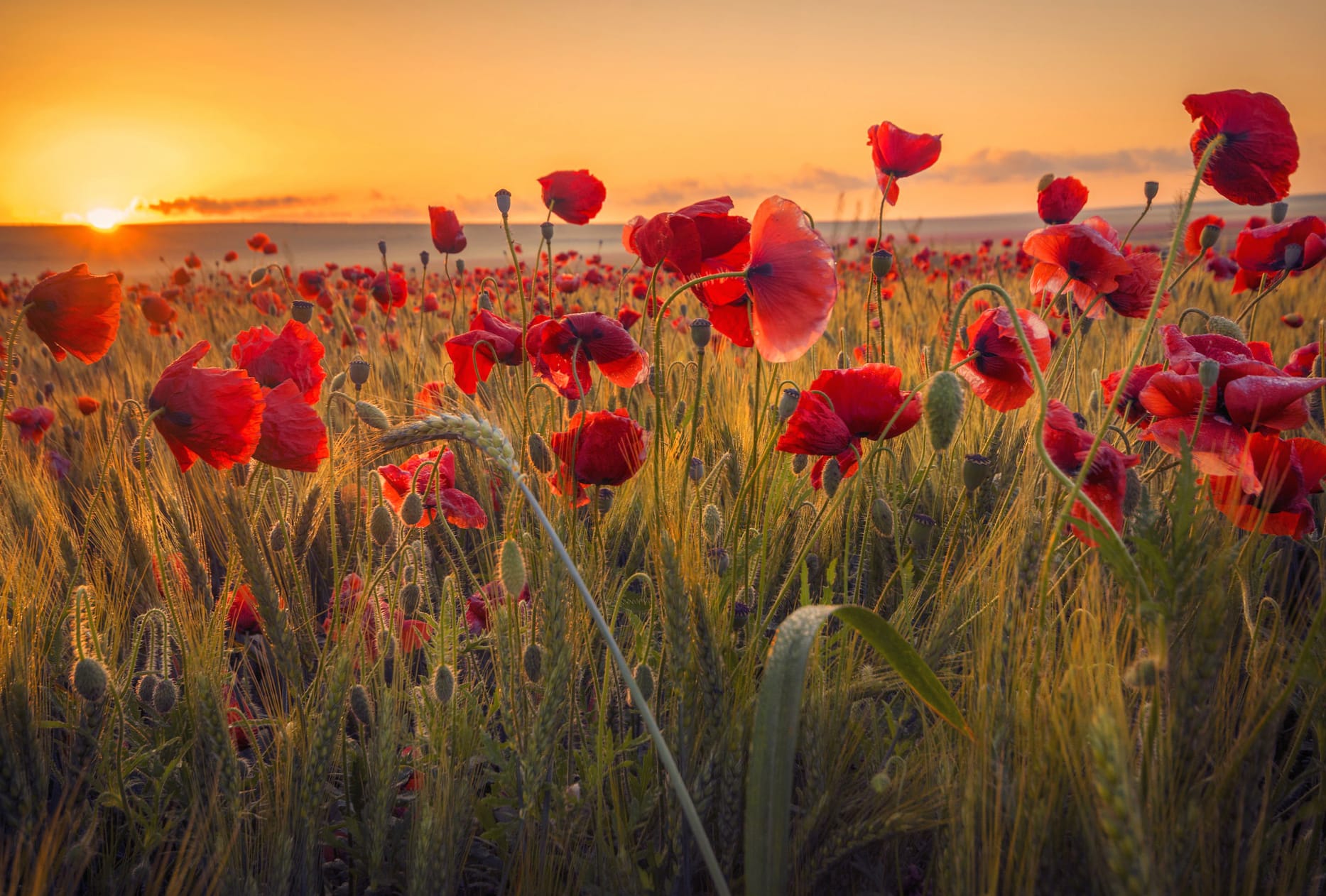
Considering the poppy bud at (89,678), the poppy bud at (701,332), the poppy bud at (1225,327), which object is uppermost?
the poppy bud at (701,332)

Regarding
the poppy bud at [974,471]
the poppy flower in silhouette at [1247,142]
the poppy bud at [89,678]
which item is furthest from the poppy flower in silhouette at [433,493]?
the poppy flower in silhouette at [1247,142]

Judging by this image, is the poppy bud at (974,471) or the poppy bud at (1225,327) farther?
the poppy bud at (1225,327)

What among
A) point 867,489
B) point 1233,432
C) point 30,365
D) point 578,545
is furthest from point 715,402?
point 30,365

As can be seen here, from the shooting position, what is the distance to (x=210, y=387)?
992 mm

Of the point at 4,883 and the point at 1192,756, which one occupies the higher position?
the point at 1192,756

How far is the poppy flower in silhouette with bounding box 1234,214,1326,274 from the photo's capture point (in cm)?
176

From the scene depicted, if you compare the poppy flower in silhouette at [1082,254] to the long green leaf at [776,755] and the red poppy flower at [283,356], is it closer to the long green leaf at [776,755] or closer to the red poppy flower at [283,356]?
the long green leaf at [776,755]

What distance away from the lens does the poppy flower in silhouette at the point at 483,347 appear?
1271 mm

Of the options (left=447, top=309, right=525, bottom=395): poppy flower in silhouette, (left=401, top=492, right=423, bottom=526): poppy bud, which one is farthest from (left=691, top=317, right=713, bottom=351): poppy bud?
(left=401, top=492, right=423, bottom=526): poppy bud

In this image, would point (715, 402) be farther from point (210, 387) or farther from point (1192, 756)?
point (1192, 756)

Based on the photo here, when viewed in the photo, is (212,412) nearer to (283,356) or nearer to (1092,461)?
(283,356)

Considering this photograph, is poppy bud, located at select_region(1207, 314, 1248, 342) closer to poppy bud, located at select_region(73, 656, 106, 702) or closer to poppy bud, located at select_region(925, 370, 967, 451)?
poppy bud, located at select_region(925, 370, 967, 451)

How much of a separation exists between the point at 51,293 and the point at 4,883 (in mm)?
773

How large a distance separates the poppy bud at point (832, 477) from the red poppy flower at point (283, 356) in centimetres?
88
